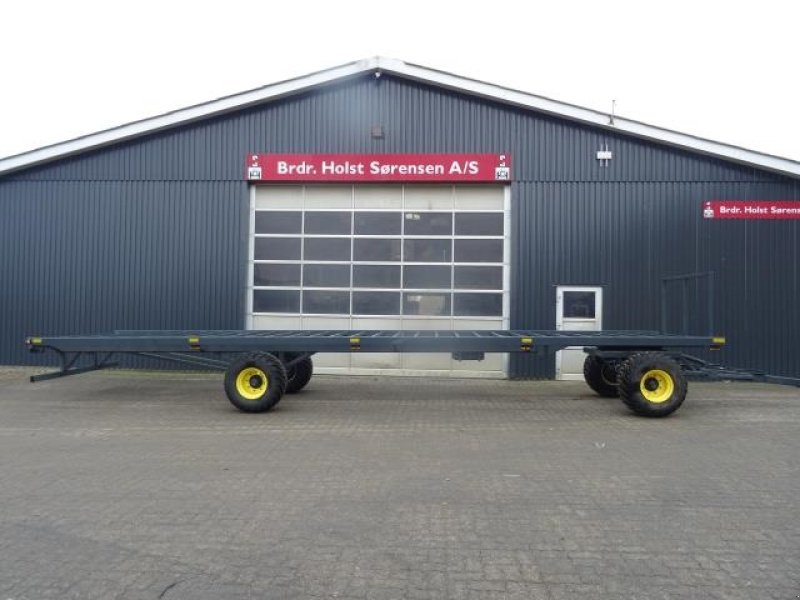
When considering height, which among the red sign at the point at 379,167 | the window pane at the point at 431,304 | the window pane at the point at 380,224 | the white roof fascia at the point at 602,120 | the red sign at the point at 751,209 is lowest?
the window pane at the point at 431,304

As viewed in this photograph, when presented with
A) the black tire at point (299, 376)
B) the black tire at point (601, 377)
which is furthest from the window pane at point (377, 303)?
the black tire at point (601, 377)

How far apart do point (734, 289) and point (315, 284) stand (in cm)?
919

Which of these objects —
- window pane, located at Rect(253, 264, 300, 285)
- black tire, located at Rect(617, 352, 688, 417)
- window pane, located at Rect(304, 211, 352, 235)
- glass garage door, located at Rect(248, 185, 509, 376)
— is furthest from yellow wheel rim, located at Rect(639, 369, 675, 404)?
window pane, located at Rect(253, 264, 300, 285)

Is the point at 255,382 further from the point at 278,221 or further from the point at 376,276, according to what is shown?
the point at 278,221

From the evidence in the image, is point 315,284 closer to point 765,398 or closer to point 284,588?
point 765,398

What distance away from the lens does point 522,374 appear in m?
14.1

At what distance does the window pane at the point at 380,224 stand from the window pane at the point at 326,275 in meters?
0.94

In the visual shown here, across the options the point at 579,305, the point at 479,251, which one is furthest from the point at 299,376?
the point at 579,305

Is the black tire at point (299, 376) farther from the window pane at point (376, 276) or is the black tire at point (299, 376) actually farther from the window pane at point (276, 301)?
the window pane at point (376, 276)

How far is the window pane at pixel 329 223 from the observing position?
14.7m

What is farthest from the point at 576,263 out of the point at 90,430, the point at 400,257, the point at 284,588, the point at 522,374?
the point at 284,588

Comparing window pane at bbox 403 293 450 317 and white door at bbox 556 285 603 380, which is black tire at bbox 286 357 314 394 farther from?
white door at bbox 556 285 603 380

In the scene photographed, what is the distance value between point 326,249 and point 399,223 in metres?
1.77

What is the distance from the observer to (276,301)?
14.8m
